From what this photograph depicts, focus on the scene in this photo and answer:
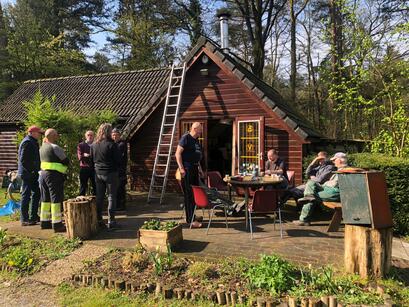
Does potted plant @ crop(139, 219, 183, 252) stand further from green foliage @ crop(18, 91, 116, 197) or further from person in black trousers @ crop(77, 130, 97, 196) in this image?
green foliage @ crop(18, 91, 116, 197)

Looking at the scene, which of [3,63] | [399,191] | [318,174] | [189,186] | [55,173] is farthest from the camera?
[3,63]

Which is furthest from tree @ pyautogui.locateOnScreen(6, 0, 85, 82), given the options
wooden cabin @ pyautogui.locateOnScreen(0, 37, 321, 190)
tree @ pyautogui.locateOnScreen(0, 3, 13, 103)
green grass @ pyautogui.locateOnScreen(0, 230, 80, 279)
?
green grass @ pyautogui.locateOnScreen(0, 230, 80, 279)

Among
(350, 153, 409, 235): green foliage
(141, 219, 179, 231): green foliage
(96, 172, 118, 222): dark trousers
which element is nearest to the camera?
(141, 219, 179, 231): green foliage

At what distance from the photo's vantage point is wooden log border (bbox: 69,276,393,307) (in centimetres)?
353

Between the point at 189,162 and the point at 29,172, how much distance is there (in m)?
3.25

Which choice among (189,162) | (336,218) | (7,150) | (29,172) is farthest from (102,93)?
(336,218)

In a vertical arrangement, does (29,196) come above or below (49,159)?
below

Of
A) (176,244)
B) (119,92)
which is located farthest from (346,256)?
(119,92)

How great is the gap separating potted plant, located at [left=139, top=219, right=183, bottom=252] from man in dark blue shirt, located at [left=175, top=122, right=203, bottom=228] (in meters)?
1.12

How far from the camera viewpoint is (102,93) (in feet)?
46.5

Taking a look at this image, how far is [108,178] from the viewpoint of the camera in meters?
6.23

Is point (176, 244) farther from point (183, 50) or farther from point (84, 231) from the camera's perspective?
point (183, 50)

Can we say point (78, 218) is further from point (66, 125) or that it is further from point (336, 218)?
point (336, 218)

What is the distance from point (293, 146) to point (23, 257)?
6972 mm
